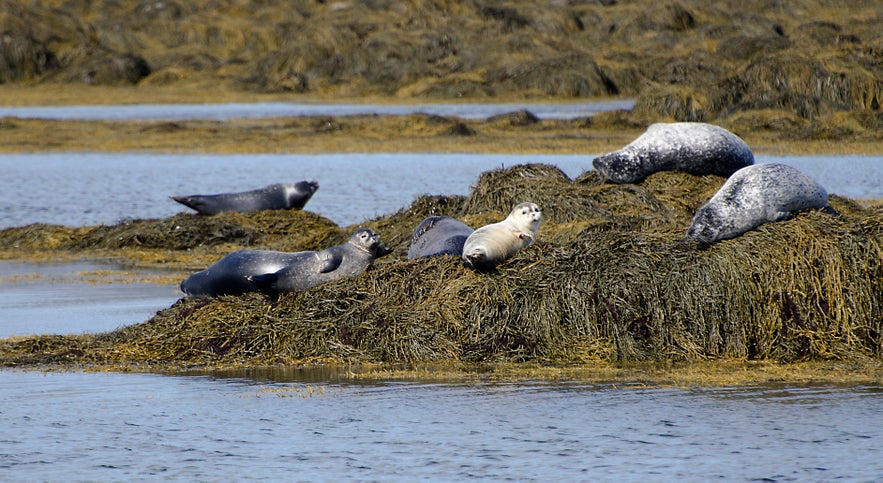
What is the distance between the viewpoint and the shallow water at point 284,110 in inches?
1335

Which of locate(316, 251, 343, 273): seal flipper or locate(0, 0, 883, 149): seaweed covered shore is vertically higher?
locate(0, 0, 883, 149): seaweed covered shore

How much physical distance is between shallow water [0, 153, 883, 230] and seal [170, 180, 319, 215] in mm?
854

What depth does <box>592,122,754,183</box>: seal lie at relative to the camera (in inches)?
469

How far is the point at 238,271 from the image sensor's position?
8352 millimetres

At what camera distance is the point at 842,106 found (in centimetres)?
2695

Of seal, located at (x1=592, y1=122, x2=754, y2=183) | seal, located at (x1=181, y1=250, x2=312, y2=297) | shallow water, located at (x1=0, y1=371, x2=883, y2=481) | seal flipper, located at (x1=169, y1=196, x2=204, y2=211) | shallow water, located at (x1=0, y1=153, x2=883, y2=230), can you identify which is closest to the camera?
shallow water, located at (x1=0, y1=371, x2=883, y2=481)

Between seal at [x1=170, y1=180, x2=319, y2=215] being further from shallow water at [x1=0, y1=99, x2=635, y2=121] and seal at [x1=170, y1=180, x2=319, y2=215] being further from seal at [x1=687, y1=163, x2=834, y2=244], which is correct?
shallow water at [x1=0, y1=99, x2=635, y2=121]

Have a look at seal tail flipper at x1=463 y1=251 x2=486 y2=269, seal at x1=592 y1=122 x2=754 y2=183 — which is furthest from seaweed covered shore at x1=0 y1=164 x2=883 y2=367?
seal at x1=592 y1=122 x2=754 y2=183

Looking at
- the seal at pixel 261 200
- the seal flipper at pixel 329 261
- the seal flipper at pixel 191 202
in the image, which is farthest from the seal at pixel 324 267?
the seal flipper at pixel 191 202

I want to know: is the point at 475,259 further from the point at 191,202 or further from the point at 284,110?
the point at 284,110

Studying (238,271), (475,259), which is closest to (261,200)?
(238,271)

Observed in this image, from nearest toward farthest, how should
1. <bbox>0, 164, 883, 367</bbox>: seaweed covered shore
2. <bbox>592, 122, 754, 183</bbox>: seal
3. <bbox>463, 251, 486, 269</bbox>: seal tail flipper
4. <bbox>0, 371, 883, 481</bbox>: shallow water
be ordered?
<bbox>0, 371, 883, 481</bbox>: shallow water → <bbox>0, 164, 883, 367</bbox>: seaweed covered shore → <bbox>463, 251, 486, 269</bbox>: seal tail flipper → <bbox>592, 122, 754, 183</bbox>: seal

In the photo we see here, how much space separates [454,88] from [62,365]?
32.0 meters

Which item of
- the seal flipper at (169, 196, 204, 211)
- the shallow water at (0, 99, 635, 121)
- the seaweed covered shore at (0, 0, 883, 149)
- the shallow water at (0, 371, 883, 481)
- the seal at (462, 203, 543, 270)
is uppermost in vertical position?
the seaweed covered shore at (0, 0, 883, 149)
